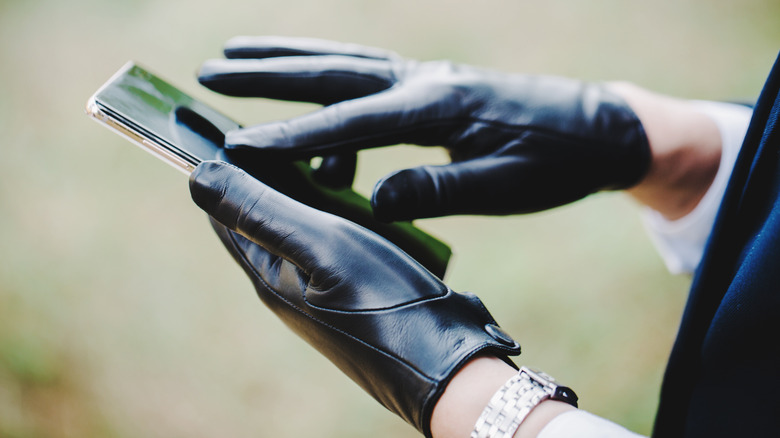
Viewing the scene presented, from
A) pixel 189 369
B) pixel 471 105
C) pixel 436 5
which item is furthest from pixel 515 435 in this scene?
pixel 436 5

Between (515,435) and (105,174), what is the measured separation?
179 cm

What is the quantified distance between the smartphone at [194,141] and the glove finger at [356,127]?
0.12ft

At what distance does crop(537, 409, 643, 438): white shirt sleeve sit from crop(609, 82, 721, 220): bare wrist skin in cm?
62

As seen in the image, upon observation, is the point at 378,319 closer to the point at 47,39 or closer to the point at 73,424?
the point at 73,424

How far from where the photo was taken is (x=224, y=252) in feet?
5.78

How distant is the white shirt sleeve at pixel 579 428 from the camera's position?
1.89ft

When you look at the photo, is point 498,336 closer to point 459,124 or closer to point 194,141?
point 459,124

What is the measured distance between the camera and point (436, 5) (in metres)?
2.21

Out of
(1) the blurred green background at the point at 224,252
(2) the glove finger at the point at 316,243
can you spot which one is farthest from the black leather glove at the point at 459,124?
(1) the blurred green background at the point at 224,252

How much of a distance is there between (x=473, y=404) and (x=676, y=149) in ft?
2.42

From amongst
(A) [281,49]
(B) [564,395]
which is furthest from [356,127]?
(B) [564,395]

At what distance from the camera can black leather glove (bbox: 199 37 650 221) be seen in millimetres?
887

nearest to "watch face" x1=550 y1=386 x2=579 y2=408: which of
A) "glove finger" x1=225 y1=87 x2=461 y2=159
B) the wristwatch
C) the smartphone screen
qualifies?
the wristwatch

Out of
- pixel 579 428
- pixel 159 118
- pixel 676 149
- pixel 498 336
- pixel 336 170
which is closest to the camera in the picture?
pixel 579 428
